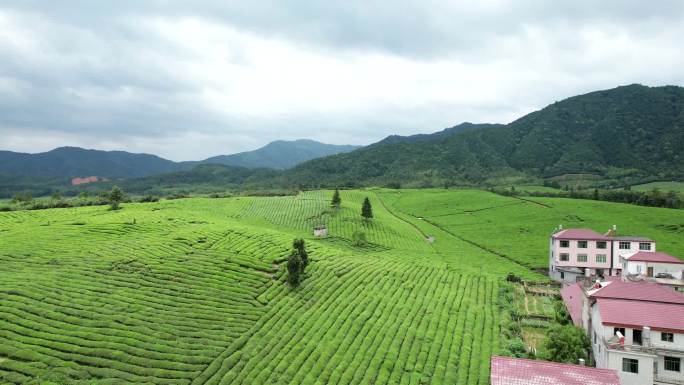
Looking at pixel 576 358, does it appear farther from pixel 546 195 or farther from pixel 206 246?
pixel 546 195

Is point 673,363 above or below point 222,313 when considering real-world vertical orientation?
below

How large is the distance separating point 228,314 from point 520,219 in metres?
90.9

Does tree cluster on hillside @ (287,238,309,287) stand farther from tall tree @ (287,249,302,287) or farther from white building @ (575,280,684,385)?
white building @ (575,280,684,385)

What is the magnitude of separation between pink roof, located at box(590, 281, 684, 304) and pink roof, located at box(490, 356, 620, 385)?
12.2 meters

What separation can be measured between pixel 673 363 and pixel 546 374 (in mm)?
13876

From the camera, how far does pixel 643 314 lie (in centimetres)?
3703

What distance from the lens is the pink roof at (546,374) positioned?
96.5 ft

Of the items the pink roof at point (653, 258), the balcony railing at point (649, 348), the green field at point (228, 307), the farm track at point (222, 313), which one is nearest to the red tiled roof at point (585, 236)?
the green field at point (228, 307)

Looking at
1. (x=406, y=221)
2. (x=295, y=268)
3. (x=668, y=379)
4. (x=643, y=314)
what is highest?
A: (x=295, y=268)

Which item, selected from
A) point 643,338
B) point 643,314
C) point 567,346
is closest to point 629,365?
point 643,338

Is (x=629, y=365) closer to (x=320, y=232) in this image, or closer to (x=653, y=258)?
(x=653, y=258)

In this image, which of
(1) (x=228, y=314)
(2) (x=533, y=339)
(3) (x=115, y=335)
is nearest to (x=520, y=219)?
(2) (x=533, y=339)

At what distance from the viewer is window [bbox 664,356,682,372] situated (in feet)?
116

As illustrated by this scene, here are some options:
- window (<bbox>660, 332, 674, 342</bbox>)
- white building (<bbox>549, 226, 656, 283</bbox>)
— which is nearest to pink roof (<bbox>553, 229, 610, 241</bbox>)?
white building (<bbox>549, 226, 656, 283</bbox>)
